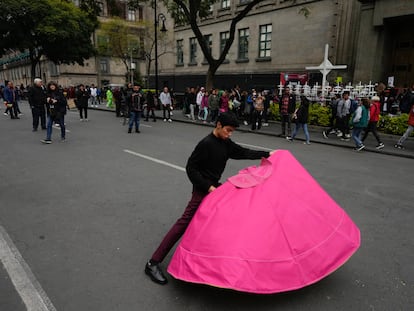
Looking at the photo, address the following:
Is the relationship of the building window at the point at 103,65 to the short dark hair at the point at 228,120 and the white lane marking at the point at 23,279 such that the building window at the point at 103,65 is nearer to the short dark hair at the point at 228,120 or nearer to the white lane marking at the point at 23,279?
the white lane marking at the point at 23,279

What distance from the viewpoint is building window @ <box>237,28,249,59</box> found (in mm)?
28250

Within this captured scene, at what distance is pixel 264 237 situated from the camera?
2.75 meters

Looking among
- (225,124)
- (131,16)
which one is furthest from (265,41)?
(131,16)

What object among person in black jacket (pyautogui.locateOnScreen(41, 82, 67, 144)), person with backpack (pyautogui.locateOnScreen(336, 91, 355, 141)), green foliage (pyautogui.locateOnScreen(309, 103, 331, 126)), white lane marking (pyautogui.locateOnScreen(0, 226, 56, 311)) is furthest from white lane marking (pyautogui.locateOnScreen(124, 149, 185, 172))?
green foliage (pyautogui.locateOnScreen(309, 103, 331, 126))

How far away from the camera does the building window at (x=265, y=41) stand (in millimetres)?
26406

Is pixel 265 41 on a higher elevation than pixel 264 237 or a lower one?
higher

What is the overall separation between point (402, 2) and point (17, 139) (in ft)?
63.6

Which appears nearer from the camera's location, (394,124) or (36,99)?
(394,124)

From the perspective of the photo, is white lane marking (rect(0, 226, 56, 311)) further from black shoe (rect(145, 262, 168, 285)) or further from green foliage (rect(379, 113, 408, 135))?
green foliage (rect(379, 113, 408, 135))

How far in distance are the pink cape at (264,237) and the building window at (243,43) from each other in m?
26.8

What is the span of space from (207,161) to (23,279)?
7.05 feet

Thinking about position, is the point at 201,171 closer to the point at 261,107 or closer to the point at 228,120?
the point at 228,120

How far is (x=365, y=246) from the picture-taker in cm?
399

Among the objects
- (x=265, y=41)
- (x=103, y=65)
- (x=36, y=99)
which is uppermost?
(x=265, y=41)
